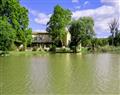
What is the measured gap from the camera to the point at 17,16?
49156mm

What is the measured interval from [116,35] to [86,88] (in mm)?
78073

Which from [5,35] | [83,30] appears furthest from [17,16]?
[83,30]

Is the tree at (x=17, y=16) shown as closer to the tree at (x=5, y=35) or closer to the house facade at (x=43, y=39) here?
the tree at (x=5, y=35)

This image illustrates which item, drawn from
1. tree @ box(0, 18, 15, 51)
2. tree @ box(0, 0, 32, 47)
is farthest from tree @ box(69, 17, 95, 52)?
tree @ box(0, 18, 15, 51)

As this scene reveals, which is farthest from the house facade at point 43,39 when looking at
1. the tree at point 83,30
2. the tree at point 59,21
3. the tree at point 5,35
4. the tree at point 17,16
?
the tree at point 5,35

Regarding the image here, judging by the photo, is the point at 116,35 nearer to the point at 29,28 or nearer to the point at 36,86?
the point at 29,28

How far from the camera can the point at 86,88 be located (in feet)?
44.8

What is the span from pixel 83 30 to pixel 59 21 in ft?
30.1

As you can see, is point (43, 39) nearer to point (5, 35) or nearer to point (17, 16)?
point (17, 16)

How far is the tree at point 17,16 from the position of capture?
47562mm

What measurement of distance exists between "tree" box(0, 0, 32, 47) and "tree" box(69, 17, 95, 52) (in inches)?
934

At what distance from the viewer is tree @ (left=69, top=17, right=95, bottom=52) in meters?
73.4

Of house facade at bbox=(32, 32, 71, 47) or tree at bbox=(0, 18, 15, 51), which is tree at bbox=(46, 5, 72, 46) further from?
tree at bbox=(0, 18, 15, 51)

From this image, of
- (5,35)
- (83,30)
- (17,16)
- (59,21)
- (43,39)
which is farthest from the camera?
(43,39)
